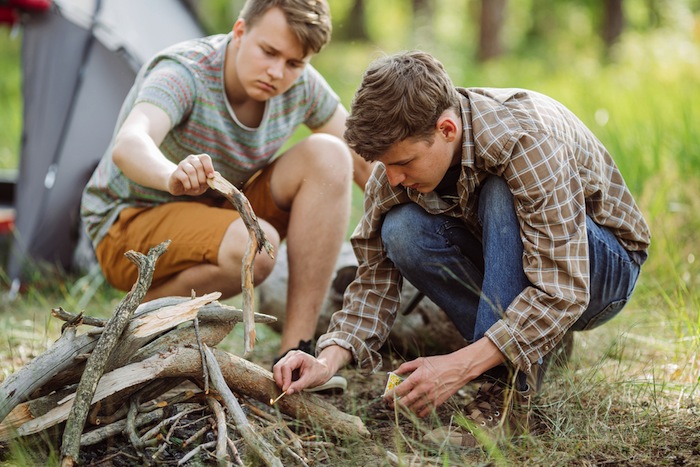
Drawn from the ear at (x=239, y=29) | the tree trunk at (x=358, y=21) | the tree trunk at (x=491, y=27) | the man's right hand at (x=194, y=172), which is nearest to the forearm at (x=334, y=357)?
the man's right hand at (x=194, y=172)

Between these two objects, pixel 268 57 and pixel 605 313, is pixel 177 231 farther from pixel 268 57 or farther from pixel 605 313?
pixel 605 313

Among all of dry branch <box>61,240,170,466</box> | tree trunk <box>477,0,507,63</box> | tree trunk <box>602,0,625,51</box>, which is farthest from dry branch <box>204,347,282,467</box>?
tree trunk <box>602,0,625,51</box>

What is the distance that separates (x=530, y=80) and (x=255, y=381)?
750cm

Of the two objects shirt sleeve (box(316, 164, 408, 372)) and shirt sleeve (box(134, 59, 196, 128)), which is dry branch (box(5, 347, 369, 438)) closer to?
shirt sleeve (box(316, 164, 408, 372))

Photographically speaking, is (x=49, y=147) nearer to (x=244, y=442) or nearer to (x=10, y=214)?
(x=10, y=214)

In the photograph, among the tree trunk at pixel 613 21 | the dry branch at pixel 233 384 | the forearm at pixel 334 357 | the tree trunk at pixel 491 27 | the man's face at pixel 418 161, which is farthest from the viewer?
the tree trunk at pixel 613 21

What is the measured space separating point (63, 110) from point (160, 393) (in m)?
2.73

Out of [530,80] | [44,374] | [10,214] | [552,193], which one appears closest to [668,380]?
[552,193]

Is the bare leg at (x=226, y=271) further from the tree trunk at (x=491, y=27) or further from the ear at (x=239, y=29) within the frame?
the tree trunk at (x=491, y=27)

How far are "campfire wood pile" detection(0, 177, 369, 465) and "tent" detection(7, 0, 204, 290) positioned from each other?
2.37 m

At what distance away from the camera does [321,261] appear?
2820 millimetres

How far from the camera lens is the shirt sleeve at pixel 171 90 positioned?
2633 millimetres

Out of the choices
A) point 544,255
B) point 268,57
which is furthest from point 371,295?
point 268,57

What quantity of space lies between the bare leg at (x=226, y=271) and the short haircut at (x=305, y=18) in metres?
0.64
